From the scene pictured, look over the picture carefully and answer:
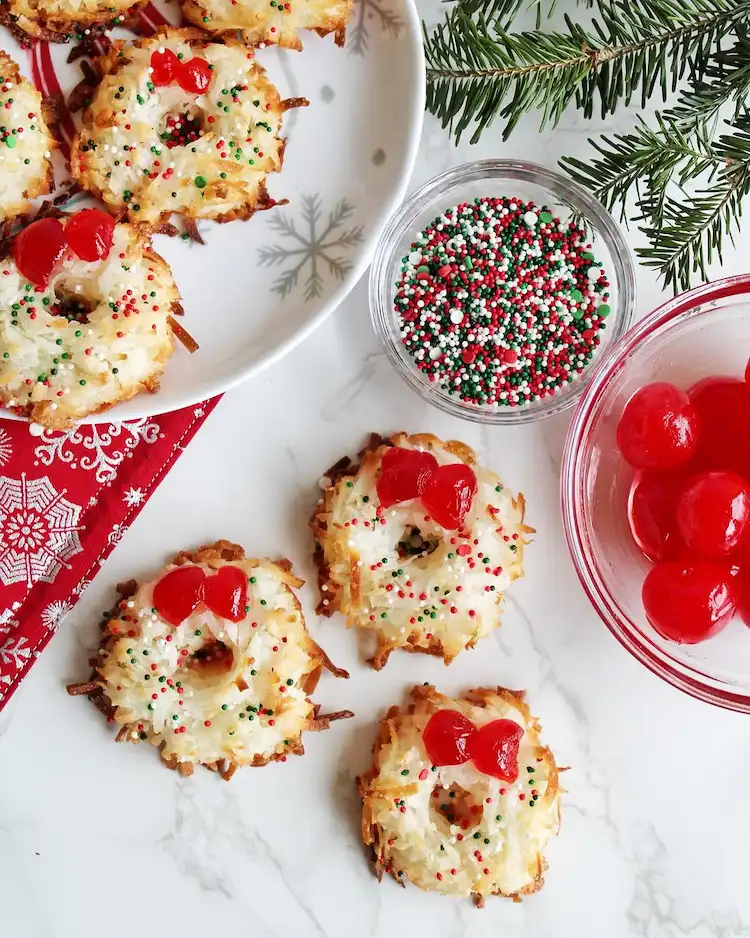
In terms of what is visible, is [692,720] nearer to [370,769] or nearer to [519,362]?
[370,769]

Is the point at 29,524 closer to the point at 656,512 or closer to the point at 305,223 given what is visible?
the point at 305,223

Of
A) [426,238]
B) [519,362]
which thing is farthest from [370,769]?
[426,238]

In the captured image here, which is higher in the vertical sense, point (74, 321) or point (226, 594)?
point (74, 321)

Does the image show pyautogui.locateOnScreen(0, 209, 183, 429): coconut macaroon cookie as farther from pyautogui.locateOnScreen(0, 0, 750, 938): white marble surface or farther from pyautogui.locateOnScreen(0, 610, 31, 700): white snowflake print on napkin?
pyautogui.locateOnScreen(0, 610, 31, 700): white snowflake print on napkin

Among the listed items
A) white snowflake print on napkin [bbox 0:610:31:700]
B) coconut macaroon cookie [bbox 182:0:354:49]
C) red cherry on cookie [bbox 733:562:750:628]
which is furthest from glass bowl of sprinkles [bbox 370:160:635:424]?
white snowflake print on napkin [bbox 0:610:31:700]

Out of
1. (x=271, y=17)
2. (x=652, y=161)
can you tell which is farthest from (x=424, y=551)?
(x=271, y=17)
